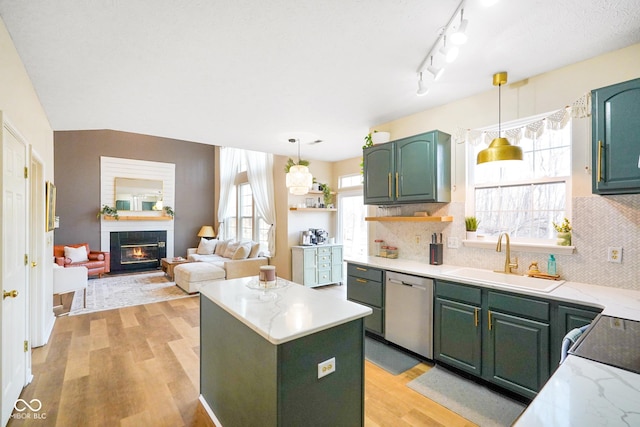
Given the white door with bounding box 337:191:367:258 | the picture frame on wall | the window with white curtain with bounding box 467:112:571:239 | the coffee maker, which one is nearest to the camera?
the window with white curtain with bounding box 467:112:571:239

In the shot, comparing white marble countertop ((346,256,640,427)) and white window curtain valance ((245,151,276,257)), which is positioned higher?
white window curtain valance ((245,151,276,257))

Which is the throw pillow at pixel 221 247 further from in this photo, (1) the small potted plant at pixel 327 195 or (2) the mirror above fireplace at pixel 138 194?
(1) the small potted plant at pixel 327 195

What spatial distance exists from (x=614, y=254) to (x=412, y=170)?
1725 mm

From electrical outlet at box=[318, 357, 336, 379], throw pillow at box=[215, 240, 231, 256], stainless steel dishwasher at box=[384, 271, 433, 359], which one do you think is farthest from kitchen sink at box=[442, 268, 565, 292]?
throw pillow at box=[215, 240, 231, 256]

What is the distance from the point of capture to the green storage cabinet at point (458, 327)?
2385mm

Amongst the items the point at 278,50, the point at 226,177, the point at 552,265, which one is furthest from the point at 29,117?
the point at 226,177

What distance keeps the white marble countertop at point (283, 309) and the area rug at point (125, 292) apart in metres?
3.61

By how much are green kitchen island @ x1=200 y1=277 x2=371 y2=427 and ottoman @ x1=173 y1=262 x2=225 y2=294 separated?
3.60m

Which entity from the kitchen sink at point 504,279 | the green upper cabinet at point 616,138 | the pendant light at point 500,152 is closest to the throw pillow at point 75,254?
the kitchen sink at point 504,279

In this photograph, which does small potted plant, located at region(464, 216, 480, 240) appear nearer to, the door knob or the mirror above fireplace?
the door knob

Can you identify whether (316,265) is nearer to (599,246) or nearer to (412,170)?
(412,170)

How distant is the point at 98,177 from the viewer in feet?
23.7

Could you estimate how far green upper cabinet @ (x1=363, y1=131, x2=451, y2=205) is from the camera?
2998mm

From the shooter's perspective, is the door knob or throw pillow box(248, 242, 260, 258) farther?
throw pillow box(248, 242, 260, 258)
